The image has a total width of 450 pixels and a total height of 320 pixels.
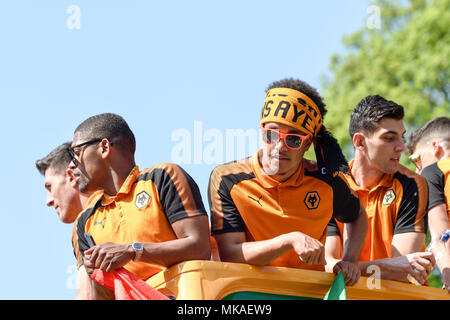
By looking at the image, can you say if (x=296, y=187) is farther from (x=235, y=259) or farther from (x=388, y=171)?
(x=388, y=171)

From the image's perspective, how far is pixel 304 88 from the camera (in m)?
5.19

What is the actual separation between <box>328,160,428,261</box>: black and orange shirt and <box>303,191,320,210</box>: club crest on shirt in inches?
26.4

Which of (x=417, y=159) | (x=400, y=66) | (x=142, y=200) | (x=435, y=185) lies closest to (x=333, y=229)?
(x=435, y=185)

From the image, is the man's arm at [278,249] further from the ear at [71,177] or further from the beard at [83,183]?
the ear at [71,177]

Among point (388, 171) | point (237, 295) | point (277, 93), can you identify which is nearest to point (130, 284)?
point (237, 295)

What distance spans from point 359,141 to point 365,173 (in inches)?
10.9

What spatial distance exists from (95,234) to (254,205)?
3.18 ft

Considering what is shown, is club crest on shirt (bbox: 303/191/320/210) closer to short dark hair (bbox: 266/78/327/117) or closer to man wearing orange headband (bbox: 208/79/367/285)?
man wearing orange headband (bbox: 208/79/367/285)

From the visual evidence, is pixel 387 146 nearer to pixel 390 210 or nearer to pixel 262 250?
pixel 390 210

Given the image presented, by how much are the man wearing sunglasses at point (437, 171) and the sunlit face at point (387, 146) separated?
25 centimetres

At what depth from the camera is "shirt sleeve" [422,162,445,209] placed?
5.64 m

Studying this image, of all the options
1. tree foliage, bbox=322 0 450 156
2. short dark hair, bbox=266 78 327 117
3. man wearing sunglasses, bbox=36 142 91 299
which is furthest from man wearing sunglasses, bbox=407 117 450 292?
tree foliage, bbox=322 0 450 156

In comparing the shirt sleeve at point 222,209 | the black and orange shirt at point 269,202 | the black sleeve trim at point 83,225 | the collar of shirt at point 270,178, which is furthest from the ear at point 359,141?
the black sleeve trim at point 83,225

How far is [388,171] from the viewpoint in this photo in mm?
5906
